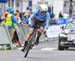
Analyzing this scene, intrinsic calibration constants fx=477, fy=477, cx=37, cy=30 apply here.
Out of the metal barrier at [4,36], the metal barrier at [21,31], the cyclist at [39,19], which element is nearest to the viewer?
the cyclist at [39,19]

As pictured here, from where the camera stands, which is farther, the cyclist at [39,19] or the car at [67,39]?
the car at [67,39]

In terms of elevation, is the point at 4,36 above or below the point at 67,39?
above

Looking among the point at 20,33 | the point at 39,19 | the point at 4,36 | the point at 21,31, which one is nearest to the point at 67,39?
the point at 4,36

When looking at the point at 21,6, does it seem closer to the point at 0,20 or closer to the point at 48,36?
the point at 48,36

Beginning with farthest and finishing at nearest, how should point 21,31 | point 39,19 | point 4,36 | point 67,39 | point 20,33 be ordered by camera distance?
1. point 21,31
2. point 20,33
3. point 4,36
4. point 67,39
5. point 39,19

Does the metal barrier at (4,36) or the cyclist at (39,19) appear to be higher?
the cyclist at (39,19)

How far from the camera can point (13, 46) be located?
76.0 ft

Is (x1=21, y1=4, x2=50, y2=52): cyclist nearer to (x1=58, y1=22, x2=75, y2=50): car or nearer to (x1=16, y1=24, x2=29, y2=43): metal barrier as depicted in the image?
(x1=58, y1=22, x2=75, y2=50): car

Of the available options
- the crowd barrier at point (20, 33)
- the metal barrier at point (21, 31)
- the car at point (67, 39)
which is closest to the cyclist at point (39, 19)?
the car at point (67, 39)

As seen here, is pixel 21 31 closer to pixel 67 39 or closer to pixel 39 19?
pixel 67 39

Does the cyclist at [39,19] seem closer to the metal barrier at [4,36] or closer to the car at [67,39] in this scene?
the car at [67,39]

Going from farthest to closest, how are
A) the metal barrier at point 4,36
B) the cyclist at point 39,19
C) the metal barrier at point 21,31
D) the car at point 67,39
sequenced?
the metal barrier at point 21,31, the metal barrier at point 4,36, the car at point 67,39, the cyclist at point 39,19

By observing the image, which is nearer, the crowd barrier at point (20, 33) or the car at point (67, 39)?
the car at point (67, 39)


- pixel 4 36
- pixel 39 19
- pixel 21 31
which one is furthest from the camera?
pixel 21 31
